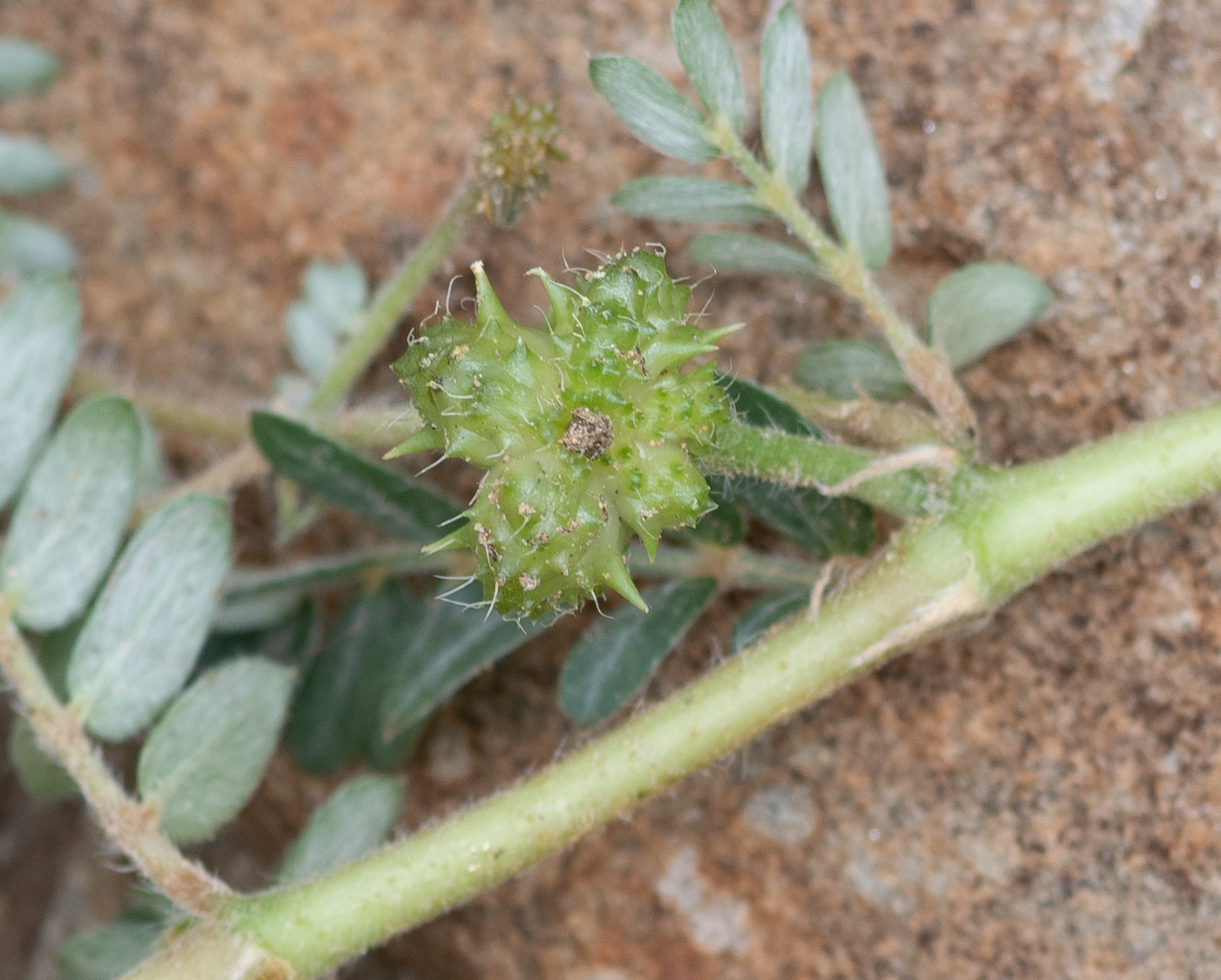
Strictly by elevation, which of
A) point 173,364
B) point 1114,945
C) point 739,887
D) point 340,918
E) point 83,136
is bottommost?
point 1114,945

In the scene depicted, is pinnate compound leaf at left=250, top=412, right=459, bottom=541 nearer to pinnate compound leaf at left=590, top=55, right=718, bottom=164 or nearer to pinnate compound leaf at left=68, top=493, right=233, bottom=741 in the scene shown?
pinnate compound leaf at left=68, top=493, right=233, bottom=741

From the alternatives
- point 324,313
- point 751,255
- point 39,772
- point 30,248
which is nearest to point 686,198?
point 751,255

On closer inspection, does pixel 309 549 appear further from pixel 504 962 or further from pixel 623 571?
pixel 623 571

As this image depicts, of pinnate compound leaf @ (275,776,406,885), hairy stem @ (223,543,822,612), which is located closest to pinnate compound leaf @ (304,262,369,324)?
hairy stem @ (223,543,822,612)

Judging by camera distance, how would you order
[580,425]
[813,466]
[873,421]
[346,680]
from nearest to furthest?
[580,425], [813,466], [873,421], [346,680]

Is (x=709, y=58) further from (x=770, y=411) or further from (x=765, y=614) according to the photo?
(x=765, y=614)

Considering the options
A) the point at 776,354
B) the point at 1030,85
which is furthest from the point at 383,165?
the point at 1030,85
